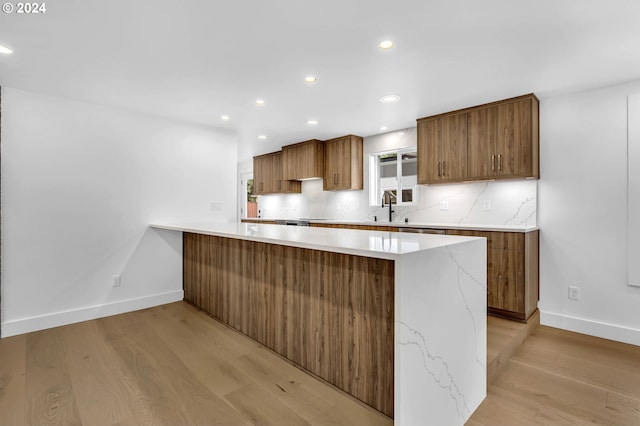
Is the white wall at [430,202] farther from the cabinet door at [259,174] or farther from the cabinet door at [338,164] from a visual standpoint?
the cabinet door at [259,174]

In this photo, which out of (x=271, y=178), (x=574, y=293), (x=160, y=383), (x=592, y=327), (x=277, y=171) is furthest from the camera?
(x=271, y=178)

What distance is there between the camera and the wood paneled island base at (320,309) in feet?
5.47

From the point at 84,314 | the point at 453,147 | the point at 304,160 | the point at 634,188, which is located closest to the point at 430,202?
the point at 453,147

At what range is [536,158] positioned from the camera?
3211 millimetres

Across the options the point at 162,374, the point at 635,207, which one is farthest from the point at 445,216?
the point at 162,374

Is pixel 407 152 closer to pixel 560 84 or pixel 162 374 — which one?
pixel 560 84

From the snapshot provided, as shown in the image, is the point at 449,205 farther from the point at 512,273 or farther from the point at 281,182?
the point at 281,182

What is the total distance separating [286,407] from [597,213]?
3260 mm

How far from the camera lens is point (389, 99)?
3.23 metres

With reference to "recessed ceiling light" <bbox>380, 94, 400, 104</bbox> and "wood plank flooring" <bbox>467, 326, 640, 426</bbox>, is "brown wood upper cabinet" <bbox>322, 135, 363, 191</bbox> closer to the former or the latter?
"recessed ceiling light" <bbox>380, 94, 400, 104</bbox>

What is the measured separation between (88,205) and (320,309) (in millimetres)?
2809

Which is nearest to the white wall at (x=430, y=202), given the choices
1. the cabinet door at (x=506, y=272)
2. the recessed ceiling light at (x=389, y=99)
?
the cabinet door at (x=506, y=272)

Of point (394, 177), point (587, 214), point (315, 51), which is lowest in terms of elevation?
point (587, 214)

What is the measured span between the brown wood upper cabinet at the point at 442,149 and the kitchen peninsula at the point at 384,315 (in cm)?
194
